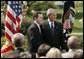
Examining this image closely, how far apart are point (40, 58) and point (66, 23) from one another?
440cm

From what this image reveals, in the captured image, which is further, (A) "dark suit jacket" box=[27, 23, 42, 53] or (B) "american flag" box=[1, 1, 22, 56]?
(B) "american flag" box=[1, 1, 22, 56]

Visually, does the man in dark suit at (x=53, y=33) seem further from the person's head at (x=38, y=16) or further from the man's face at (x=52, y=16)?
the person's head at (x=38, y=16)

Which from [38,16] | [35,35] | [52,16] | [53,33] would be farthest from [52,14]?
[35,35]

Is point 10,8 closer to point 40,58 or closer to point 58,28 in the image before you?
point 58,28

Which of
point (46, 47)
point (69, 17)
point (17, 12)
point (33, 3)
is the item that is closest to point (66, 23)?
point (69, 17)

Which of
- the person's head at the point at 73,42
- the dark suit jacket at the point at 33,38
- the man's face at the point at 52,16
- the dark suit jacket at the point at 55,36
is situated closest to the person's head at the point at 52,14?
the man's face at the point at 52,16

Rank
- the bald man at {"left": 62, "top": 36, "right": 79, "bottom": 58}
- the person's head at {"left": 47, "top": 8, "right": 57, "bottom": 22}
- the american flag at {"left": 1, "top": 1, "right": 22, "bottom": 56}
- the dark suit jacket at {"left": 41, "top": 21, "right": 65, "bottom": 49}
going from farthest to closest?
the american flag at {"left": 1, "top": 1, "right": 22, "bottom": 56} < the dark suit jacket at {"left": 41, "top": 21, "right": 65, "bottom": 49} < the person's head at {"left": 47, "top": 8, "right": 57, "bottom": 22} < the bald man at {"left": 62, "top": 36, "right": 79, "bottom": 58}

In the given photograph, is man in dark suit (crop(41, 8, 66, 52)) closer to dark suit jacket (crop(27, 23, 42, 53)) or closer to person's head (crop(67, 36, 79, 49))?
dark suit jacket (crop(27, 23, 42, 53))

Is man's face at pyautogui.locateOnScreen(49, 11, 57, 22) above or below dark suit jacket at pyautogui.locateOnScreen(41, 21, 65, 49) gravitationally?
above

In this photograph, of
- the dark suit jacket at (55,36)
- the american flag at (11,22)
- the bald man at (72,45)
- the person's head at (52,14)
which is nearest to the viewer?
the bald man at (72,45)

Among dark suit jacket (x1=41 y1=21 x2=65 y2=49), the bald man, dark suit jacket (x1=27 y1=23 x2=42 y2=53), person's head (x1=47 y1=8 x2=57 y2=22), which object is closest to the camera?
the bald man

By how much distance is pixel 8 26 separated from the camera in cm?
830

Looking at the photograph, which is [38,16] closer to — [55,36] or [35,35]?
[35,35]

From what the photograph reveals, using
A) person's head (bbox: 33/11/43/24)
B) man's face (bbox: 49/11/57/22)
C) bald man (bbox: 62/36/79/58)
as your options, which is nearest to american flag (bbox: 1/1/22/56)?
person's head (bbox: 33/11/43/24)
